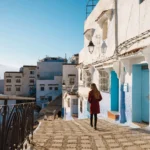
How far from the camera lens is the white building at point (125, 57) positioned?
788 cm

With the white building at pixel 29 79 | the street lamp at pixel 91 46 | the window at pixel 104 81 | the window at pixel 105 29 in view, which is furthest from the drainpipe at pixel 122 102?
the white building at pixel 29 79

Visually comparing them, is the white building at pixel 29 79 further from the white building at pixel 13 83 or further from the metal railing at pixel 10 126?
the metal railing at pixel 10 126

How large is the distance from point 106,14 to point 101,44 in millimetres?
2099

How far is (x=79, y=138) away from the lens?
576 cm

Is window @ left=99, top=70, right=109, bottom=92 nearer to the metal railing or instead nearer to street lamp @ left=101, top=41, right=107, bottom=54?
street lamp @ left=101, top=41, right=107, bottom=54

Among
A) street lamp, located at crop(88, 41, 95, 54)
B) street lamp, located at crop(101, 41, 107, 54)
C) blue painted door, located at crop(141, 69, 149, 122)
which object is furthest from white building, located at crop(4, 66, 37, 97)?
blue painted door, located at crop(141, 69, 149, 122)

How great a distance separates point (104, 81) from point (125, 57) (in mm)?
4485

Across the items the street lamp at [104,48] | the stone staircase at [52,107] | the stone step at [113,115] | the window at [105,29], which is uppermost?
the window at [105,29]

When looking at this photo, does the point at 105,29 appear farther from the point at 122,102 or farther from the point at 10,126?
the point at 10,126

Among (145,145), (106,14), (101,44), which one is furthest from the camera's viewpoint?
(101,44)

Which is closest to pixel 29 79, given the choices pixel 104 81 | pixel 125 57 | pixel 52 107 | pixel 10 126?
pixel 52 107

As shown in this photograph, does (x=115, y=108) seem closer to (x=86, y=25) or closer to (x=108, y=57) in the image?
(x=108, y=57)

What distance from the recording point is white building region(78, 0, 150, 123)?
788cm

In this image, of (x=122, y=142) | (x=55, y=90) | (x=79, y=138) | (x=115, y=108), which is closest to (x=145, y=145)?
(x=122, y=142)
